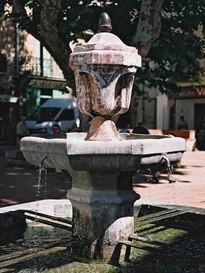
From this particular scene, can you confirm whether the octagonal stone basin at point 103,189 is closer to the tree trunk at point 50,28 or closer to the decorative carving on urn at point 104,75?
the decorative carving on urn at point 104,75

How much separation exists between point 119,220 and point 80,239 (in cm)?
43

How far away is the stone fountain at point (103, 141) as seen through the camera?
4863 millimetres

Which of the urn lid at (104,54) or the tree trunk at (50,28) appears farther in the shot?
the tree trunk at (50,28)

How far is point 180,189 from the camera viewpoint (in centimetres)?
1114

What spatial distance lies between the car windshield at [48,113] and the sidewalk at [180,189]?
1272 centimetres

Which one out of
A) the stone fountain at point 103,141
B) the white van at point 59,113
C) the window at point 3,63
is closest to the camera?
the stone fountain at point 103,141

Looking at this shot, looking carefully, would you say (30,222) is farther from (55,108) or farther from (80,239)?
(55,108)

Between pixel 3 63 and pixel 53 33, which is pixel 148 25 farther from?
pixel 3 63

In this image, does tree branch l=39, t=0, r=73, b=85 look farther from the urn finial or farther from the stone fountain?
the stone fountain

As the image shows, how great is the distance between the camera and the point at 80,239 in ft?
16.9

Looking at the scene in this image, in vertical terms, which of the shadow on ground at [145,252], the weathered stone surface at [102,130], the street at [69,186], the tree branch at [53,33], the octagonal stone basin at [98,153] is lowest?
the street at [69,186]

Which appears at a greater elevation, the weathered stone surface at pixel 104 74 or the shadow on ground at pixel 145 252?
the weathered stone surface at pixel 104 74

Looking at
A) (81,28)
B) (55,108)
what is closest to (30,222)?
(81,28)

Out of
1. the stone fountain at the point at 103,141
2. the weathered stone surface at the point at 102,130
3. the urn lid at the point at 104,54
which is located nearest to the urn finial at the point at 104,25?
the stone fountain at the point at 103,141
